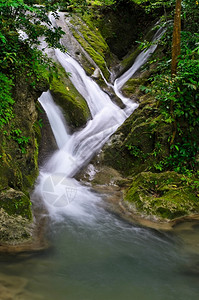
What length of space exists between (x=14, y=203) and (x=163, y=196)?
278 cm

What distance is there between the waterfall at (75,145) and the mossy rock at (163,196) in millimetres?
933

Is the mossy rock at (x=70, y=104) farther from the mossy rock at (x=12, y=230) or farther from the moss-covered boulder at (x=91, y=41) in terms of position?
the mossy rock at (x=12, y=230)

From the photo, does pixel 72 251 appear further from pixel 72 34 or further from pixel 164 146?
pixel 72 34

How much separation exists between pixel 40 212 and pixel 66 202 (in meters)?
0.79

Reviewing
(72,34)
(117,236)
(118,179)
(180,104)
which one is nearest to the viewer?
(117,236)

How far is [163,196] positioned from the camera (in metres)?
4.91

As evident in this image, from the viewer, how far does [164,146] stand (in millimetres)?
6055

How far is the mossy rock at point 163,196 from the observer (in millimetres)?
4596

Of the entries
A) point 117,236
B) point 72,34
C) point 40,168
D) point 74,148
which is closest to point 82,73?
point 72,34

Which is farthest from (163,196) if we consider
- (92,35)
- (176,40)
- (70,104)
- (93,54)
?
(92,35)

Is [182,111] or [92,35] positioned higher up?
[92,35]

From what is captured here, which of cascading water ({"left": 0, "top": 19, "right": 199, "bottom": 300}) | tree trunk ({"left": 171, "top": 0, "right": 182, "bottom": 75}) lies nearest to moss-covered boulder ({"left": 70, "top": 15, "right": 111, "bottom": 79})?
tree trunk ({"left": 171, "top": 0, "right": 182, "bottom": 75})

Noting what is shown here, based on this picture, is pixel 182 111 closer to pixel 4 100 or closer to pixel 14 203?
pixel 4 100

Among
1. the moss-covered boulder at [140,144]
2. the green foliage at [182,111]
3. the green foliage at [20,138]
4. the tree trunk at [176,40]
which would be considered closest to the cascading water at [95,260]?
the green foliage at [20,138]
